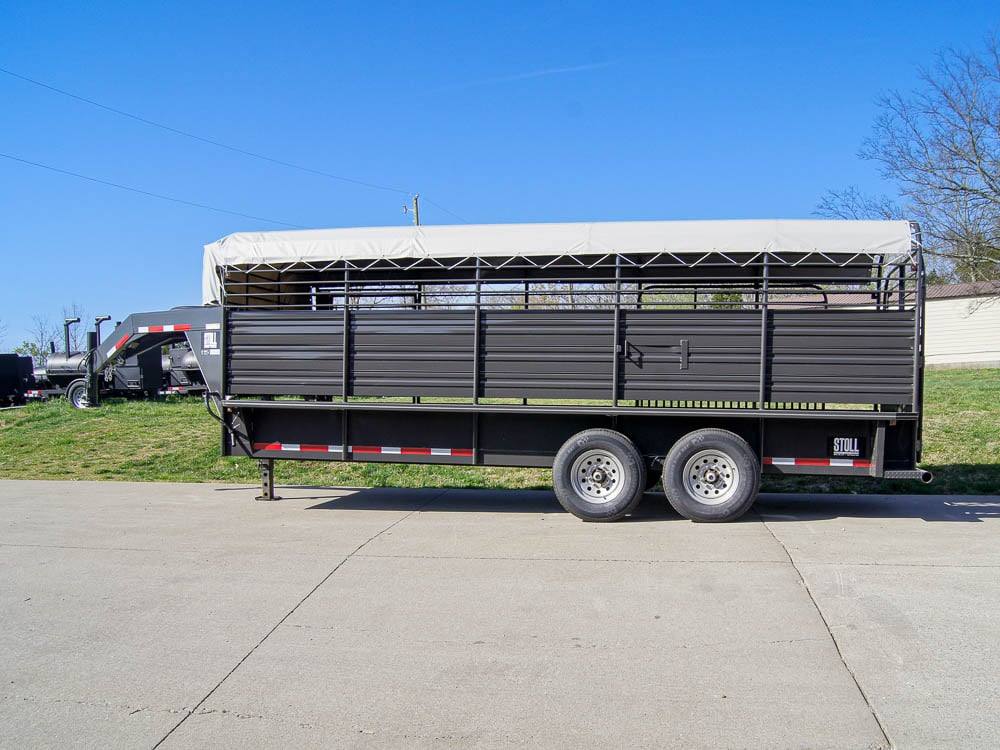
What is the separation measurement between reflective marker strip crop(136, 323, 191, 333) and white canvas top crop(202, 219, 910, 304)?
4.12 ft

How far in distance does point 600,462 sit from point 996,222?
37.2ft

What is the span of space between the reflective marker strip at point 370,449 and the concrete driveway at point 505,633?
810 mm

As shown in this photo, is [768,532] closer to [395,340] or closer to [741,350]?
[741,350]

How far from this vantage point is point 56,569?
708cm

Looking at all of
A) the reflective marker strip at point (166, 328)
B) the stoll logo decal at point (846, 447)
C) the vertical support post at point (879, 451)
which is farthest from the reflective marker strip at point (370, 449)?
the vertical support post at point (879, 451)

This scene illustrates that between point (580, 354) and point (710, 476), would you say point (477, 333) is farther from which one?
point (710, 476)

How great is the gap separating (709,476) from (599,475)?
1142 mm

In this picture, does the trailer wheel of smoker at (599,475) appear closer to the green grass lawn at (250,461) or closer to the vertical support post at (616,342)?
the vertical support post at (616,342)

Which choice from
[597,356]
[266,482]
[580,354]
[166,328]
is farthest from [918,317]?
[166,328]

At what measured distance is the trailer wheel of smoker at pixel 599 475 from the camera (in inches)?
331

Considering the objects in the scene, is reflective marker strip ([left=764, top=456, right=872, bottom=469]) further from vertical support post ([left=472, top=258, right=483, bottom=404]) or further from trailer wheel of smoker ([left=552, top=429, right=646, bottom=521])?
vertical support post ([left=472, top=258, right=483, bottom=404])

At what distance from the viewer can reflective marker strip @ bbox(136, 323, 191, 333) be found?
10609 mm

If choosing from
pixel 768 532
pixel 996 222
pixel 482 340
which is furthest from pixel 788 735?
pixel 996 222

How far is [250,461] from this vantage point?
1360 centimetres
